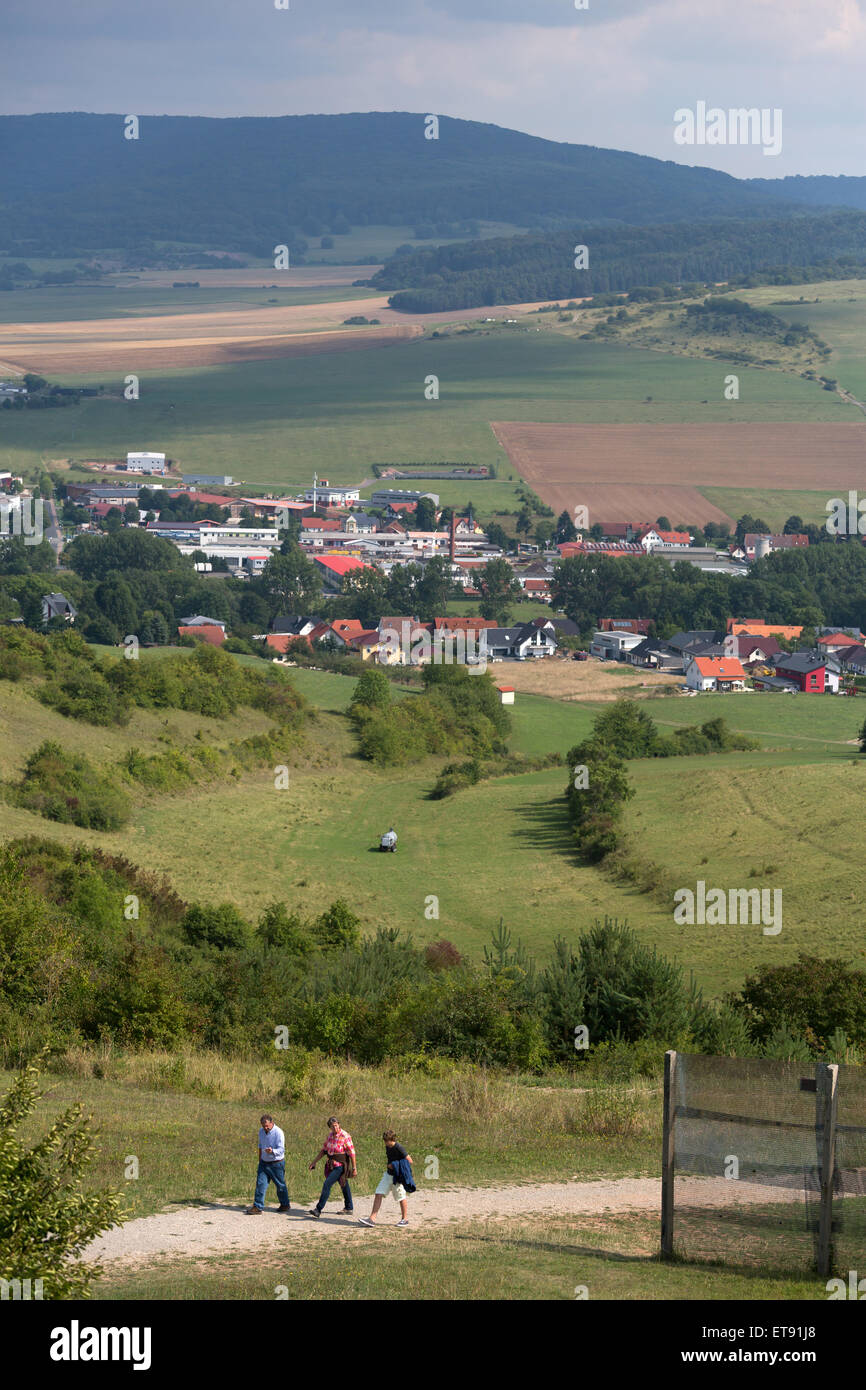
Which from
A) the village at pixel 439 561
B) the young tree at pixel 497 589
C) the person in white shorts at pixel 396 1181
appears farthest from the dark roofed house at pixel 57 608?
the person in white shorts at pixel 396 1181

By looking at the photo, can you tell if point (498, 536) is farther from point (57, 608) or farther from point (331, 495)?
point (57, 608)

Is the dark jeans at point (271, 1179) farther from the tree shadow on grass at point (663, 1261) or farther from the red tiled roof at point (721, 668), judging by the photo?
the red tiled roof at point (721, 668)

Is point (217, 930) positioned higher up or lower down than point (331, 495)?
lower down

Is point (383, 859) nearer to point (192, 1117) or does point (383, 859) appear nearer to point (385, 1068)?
point (385, 1068)

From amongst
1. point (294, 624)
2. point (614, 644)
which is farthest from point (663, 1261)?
point (294, 624)
